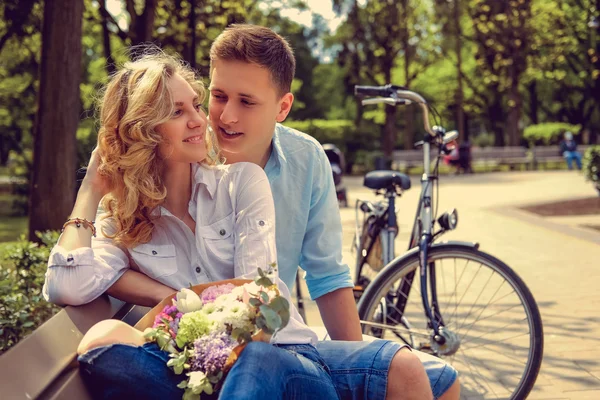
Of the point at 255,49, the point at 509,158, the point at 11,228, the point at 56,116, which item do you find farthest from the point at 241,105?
the point at 509,158

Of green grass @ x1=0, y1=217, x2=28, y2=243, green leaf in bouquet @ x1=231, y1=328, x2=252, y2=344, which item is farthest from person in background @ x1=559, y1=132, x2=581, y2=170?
green leaf in bouquet @ x1=231, y1=328, x2=252, y2=344

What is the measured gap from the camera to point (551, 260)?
9.10 metres

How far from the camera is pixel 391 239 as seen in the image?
4.89m

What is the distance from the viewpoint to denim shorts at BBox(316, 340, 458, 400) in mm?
2123

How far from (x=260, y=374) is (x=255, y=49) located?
1285 mm

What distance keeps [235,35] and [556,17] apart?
39.3m

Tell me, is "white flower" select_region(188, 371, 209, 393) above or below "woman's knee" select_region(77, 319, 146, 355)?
below

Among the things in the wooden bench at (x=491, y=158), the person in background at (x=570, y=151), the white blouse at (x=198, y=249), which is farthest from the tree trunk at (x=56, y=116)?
the person in background at (x=570, y=151)

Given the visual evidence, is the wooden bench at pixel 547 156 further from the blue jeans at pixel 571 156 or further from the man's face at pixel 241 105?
the man's face at pixel 241 105

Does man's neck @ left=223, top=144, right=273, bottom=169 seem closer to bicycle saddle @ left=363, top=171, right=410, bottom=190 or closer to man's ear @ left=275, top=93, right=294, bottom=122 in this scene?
man's ear @ left=275, top=93, right=294, bottom=122

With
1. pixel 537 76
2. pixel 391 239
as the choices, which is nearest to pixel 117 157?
pixel 391 239

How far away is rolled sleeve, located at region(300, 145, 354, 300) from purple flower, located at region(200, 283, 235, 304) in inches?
37.7

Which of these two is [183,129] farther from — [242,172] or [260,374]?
[260,374]

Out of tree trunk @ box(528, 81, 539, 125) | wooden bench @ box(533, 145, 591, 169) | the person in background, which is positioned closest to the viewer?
the person in background
